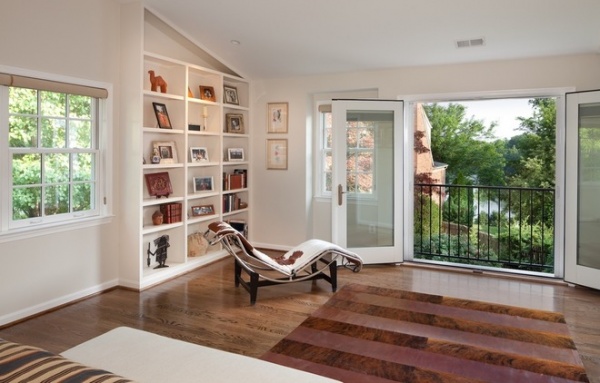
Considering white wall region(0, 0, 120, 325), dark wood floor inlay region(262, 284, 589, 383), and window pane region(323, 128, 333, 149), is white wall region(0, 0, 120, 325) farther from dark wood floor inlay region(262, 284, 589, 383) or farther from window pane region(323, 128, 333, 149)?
window pane region(323, 128, 333, 149)

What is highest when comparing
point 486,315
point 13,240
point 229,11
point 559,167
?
point 229,11

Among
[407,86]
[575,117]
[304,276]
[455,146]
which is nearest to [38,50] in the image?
[304,276]

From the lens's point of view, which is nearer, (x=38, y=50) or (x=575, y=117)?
(x=38, y=50)

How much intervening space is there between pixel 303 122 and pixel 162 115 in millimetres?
Answer: 1928

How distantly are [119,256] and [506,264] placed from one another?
4.68 m

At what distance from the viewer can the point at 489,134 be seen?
7754mm

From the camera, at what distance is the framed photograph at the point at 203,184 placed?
211 inches

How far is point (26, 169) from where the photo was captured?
358cm

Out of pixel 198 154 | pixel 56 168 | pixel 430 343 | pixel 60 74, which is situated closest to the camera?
pixel 430 343

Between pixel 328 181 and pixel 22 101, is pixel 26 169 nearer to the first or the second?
pixel 22 101

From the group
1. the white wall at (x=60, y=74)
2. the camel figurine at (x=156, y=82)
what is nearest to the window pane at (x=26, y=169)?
the white wall at (x=60, y=74)

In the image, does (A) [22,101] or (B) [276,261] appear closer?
(A) [22,101]

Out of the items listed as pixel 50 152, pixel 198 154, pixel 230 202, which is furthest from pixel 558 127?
pixel 50 152

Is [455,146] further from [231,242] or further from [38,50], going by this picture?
[38,50]
